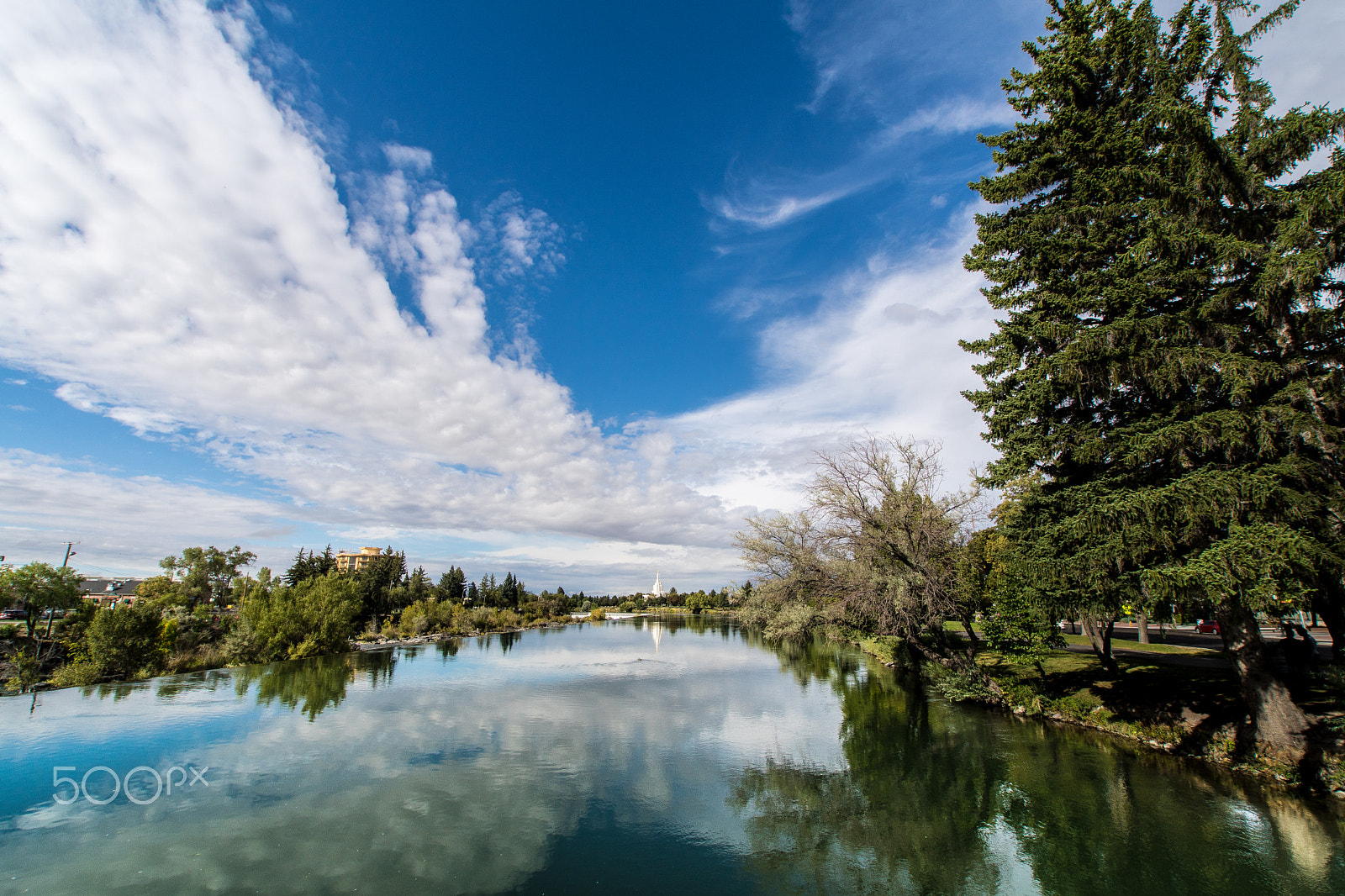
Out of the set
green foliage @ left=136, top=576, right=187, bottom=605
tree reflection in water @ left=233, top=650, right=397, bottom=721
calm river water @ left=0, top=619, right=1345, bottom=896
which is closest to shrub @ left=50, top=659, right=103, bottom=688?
calm river water @ left=0, top=619, right=1345, bottom=896

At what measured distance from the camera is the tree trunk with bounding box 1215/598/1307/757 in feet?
41.0

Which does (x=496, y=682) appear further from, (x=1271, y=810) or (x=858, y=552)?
(x=1271, y=810)

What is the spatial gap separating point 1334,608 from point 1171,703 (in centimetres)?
501

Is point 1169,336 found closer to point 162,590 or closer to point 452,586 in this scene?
point 162,590

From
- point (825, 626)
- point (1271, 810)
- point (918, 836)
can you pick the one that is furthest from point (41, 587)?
point (1271, 810)

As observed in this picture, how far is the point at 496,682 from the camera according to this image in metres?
30.5

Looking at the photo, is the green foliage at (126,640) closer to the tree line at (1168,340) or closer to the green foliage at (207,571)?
the green foliage at (207,571)

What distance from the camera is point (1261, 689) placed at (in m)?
12.8

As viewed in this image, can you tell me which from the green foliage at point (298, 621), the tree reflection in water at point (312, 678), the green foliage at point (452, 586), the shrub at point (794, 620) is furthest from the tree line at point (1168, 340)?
the green foliage at point (452, 586)

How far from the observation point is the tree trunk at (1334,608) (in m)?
13.5

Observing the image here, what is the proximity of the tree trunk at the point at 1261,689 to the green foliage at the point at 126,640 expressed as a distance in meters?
46.7

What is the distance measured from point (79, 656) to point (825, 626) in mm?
39675

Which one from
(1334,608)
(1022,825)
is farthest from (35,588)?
(1334,608)

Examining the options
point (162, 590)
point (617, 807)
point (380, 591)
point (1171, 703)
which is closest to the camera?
point (617, 807)
